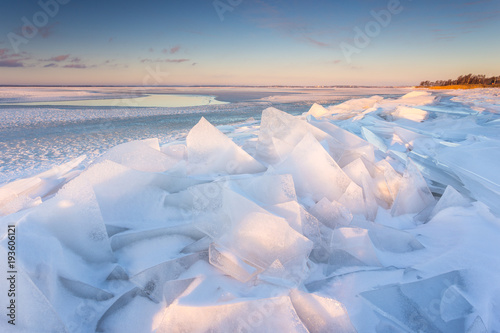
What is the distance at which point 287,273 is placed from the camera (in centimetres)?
95

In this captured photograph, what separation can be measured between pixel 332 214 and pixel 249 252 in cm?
52

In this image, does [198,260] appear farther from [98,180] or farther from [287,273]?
[98,180]

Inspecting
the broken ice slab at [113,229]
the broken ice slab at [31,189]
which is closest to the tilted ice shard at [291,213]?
the broken ice slab at [113,229]

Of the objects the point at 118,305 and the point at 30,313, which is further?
the point at 118,305

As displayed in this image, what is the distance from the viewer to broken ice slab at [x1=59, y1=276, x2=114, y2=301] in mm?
882

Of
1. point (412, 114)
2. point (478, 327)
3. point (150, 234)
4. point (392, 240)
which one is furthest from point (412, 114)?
point (150, 234)

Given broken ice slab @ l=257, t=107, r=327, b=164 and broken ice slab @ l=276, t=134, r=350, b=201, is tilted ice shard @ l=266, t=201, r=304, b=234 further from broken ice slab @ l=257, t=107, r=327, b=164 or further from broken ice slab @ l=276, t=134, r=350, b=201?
broken ice slab @ l=257, t=107, r=327, b=164

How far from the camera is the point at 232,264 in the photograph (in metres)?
0.99

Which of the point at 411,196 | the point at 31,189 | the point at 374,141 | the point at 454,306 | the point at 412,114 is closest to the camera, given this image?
the point at 454,306

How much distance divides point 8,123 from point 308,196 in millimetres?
7310

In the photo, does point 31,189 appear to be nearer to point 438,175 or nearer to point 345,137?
point 345,137

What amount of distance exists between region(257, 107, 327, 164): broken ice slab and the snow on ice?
331 mm

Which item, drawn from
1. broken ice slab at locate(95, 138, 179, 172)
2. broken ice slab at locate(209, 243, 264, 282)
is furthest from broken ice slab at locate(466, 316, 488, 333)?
broken ice slab at locate(95, 138, 179, 172)

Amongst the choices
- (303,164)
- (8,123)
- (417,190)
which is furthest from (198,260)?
(8,123)
